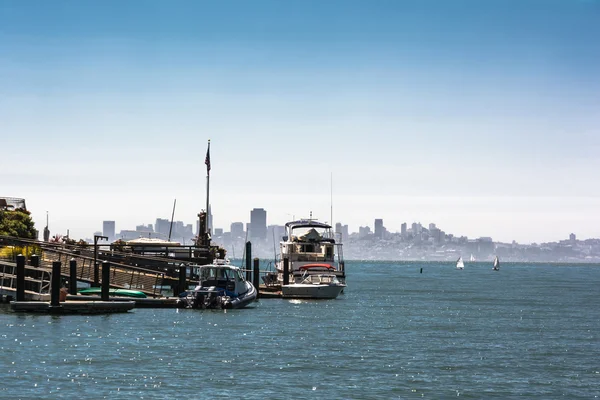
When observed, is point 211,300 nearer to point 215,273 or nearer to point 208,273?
point 215,273

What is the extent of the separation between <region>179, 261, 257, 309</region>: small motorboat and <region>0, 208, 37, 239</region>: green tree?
36.7 m

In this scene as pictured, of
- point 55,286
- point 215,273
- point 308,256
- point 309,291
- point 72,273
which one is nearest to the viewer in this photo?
point 55,286

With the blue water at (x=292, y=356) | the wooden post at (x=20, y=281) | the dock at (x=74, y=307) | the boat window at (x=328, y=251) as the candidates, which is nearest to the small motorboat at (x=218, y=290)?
the blue water at (x=292, y=356)

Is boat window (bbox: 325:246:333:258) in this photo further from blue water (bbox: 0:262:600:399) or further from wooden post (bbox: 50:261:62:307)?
wooden post (bbox: 50:261:62:307)

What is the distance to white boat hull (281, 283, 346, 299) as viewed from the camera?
77625mm

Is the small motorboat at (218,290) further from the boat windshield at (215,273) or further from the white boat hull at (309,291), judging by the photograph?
the white boat hull at (309,291)

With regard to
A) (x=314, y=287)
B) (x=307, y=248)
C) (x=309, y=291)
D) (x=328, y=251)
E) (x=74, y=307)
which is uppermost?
(x=307, y=248)

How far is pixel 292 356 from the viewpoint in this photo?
138 feet

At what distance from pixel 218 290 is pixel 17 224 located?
41.6 m

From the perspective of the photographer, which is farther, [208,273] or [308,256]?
[308,256]

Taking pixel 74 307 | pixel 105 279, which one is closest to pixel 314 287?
pixel 105 279

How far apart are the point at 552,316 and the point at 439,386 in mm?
39907

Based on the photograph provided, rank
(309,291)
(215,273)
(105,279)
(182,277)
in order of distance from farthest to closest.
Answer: (309,291), (182,277), (215,273), (105,279)

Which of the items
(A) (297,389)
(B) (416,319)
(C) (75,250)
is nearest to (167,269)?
(C) (75,250)
